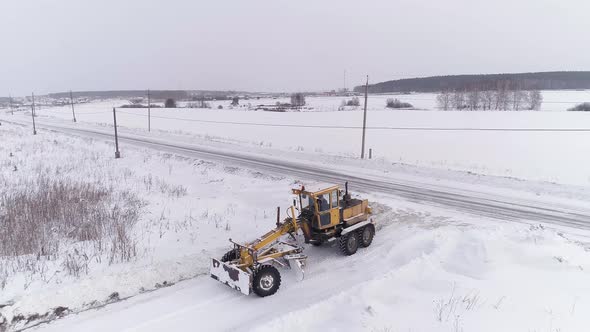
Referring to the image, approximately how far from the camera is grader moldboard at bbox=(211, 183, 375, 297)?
8363 millimetres

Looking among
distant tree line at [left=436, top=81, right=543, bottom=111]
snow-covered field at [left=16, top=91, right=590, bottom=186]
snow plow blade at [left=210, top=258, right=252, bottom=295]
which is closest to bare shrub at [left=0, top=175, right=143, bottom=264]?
snow plow blade at [left=210, top=258, right=252, bottom=295]

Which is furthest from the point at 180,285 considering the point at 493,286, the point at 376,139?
the point at 376,139

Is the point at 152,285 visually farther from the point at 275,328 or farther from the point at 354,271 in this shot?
the point at 354,271

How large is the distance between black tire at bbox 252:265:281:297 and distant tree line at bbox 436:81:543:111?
9228 cm

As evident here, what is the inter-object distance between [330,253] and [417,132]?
3816 centimetres

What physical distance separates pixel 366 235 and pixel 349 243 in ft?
3.04

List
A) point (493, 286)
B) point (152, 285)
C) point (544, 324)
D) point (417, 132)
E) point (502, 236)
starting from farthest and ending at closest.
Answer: point (417, 132) → point (502, 236) → point (152, 285) → point (493, 286) → point (544, 324)

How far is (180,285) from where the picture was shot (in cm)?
904

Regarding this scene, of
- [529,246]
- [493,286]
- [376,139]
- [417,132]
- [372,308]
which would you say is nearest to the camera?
[372,308]

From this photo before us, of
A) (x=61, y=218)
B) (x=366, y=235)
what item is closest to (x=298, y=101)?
(x=61, y=218)

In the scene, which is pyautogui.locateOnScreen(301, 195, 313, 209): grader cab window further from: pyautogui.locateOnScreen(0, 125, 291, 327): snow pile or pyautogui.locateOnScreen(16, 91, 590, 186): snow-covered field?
pyautogui.locateOnScreen(16, 91, 590, 186): snow-covered field

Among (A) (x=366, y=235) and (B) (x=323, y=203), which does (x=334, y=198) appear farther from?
(A) (x=366, y=235)

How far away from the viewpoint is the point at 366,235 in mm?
11211

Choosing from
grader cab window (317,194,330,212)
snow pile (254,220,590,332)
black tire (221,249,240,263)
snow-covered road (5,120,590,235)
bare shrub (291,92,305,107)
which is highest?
bare shrub (291,92,305,107)
